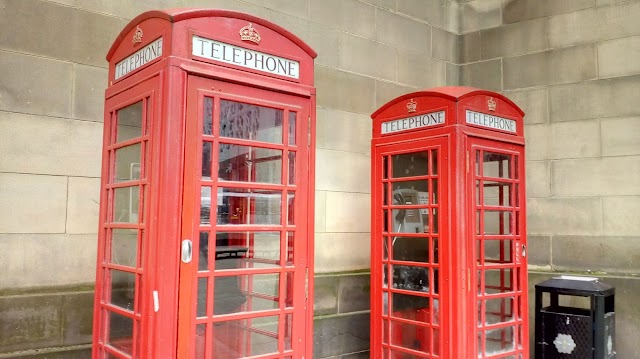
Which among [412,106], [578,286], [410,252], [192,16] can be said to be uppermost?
[192,16]

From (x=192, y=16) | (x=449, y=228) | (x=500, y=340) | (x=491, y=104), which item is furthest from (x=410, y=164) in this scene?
(x=192, y=16)

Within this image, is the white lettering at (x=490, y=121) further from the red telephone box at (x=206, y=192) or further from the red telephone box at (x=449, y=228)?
the red telephone box at (x=206, y=192)

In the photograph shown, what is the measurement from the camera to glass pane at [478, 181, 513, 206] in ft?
14.2

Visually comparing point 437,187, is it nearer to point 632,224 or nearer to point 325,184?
point 325,184

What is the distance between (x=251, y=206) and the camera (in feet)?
9.93

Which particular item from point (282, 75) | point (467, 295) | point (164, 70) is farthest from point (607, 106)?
point (164, 70)

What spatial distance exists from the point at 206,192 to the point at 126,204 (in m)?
0.51

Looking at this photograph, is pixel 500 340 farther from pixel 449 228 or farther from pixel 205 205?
pixel 205 205

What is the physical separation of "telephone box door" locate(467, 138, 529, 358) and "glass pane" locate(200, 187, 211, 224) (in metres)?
2.09

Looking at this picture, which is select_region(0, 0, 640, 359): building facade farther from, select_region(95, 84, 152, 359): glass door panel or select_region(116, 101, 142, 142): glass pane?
select_region(116, 101, 142, 142): glass pane

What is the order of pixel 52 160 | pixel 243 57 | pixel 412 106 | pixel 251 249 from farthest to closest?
pixel 412 106 < pixel 52 160 < pixel 251 249 < pixel 243 57

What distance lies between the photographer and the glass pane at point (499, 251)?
439cm

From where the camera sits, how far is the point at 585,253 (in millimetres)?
5625

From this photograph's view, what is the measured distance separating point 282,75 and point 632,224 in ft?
13.3
